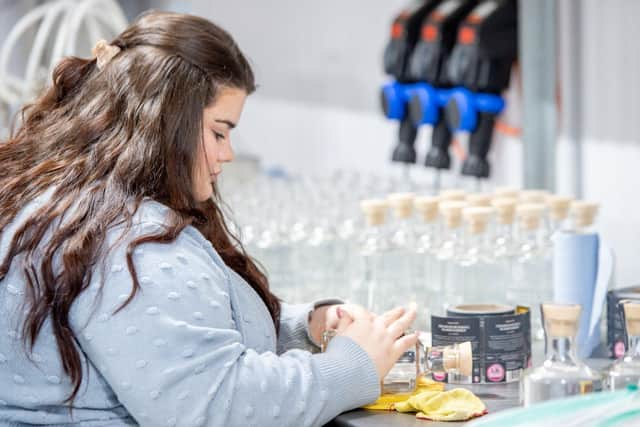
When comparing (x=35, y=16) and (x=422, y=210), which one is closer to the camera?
(x=422, y=210)

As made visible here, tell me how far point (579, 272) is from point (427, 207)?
1.47 ft

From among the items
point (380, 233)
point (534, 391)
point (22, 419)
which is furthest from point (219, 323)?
point (380, 233)

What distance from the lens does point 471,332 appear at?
1995mm

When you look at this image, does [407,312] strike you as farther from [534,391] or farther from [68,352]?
[68,352]

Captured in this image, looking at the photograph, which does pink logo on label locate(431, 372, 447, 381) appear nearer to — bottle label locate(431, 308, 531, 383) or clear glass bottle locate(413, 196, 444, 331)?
bottle label locate(431, 308, 531, 383)

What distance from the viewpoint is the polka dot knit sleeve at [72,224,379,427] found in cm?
167

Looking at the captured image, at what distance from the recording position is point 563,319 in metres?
1.64

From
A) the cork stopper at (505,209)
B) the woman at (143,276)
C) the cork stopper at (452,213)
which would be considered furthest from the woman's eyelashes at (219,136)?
the cork stopper at (505,209)

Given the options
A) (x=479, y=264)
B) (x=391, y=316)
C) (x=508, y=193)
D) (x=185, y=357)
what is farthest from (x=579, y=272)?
(x=185, y=357)

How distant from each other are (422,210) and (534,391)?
3.28 ft

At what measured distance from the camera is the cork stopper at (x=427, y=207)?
8.50 ft

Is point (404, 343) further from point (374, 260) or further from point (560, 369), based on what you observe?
point (374, 260)

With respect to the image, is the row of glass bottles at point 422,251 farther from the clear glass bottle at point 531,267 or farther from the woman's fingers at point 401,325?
the woman's fingers at point 401,325

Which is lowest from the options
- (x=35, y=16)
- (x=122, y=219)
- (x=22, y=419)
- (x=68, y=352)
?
(x=22, y=419)
